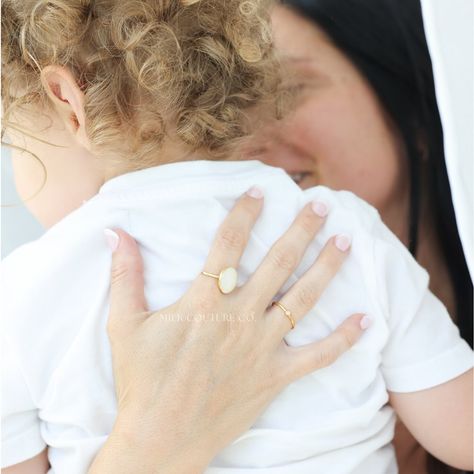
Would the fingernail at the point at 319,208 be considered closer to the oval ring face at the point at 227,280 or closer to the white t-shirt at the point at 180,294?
the white t-shirt at the point at 180,294

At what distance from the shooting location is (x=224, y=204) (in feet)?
3.52

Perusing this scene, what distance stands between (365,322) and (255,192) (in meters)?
0.25

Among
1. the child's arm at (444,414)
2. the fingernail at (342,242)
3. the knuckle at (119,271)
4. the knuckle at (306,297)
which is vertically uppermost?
the knuckle at (119,271)

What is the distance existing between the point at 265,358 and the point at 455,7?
540mm

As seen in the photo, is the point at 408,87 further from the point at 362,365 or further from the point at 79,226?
the point at 79,226

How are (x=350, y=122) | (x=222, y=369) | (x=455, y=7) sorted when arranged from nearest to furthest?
(x=455, y=7)
(x=222, y=369)
(x=350, y=122)

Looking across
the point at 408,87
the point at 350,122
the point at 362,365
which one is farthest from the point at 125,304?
the point at 408,87

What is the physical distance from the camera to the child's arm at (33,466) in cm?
104

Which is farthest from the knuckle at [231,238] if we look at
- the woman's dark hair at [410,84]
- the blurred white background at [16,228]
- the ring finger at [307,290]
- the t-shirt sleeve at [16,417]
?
the blurred white background at [16,228]

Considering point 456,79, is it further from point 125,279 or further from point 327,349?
point 125,279

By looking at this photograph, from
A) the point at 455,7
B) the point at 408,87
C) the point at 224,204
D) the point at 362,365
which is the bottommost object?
the point at 362,365

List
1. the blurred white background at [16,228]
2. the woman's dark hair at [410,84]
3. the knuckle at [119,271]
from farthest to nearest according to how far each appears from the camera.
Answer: the blurred white background at [16,228]
the woman's dark hair at [410,84]
the knuckle at [119,271]

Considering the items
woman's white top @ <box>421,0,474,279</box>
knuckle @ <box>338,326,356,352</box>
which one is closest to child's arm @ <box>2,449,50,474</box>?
knuckle @ <box>338,326,356,352</box>

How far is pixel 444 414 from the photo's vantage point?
1.10 m
